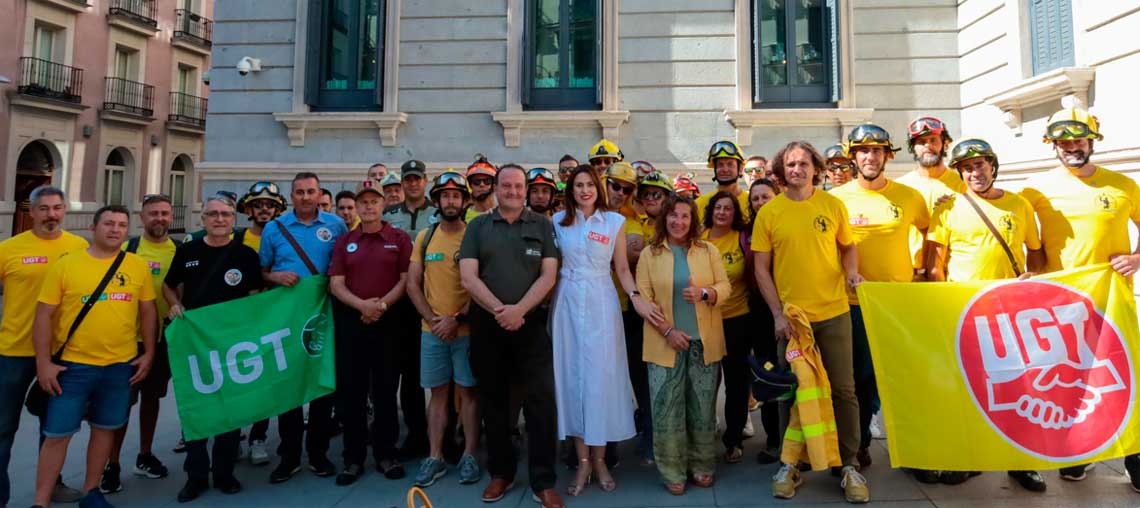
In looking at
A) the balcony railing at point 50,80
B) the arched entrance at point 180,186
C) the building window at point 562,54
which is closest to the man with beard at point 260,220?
the building window at point 562,54

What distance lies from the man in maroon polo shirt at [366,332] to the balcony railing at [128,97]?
2623cm

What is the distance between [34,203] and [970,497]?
6716 mm

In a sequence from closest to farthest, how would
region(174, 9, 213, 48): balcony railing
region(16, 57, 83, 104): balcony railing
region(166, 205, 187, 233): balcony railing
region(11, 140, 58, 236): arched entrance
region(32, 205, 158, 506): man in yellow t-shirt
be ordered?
region(32, 205, 158, 506): man in yellow t-shirt < region(16, 57, 83, 104): balcony railing < region(11, 140, 58, 236): arched entrance < region(174, 9, 213, 48): balcony railing < region(166, 205, 187, 233): balcony railing

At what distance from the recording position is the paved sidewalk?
402 cm

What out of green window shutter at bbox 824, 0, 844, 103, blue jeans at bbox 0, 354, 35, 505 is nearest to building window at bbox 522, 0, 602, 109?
green window shutter at bbox 824, 0, 844, 103

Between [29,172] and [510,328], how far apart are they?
2714 cm

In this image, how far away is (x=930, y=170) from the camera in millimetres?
4855

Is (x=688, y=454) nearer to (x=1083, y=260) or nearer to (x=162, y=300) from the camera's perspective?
(x=1083, y=260)

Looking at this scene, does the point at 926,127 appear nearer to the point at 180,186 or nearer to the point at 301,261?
the point at 301,261

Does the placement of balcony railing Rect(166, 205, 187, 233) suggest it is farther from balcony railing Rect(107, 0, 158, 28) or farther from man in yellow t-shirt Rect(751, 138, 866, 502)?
man in yellow t-shirt Rect(751, 138, 866, 502)

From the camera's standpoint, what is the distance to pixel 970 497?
4.04m

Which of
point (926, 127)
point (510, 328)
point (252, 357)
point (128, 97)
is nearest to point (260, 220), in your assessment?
point (252, 357)

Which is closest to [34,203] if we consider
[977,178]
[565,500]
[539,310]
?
[539,310]

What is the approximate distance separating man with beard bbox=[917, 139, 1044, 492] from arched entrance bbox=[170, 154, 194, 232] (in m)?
31.8
